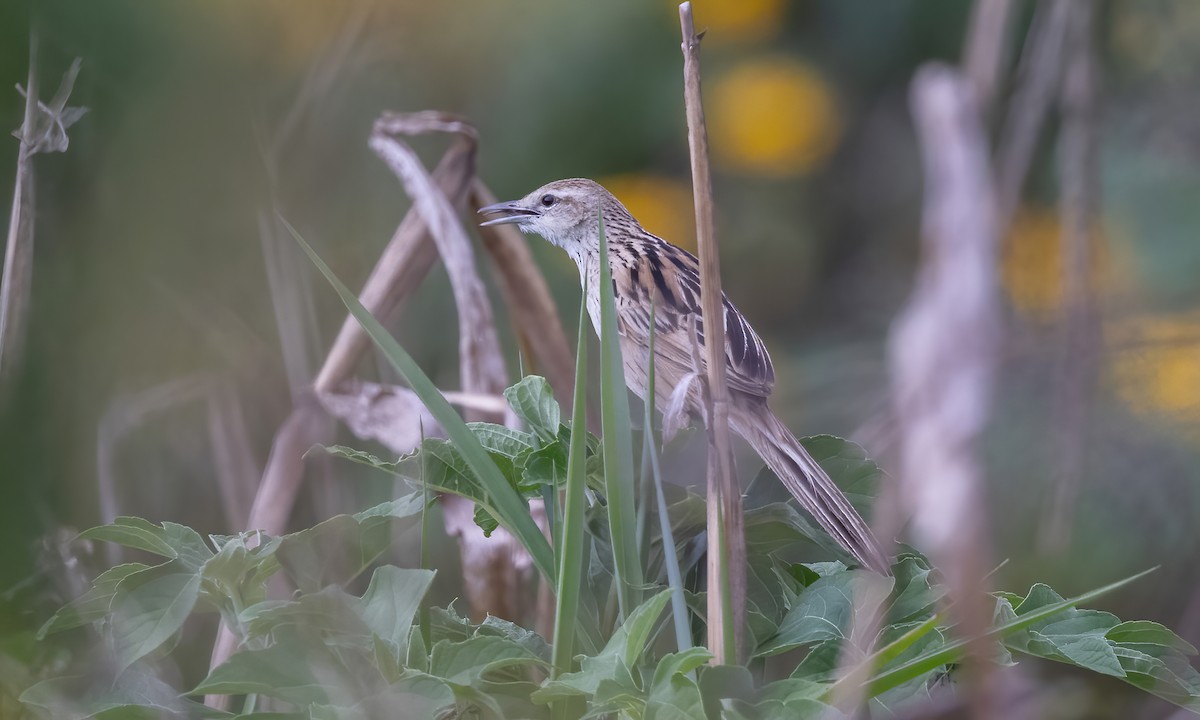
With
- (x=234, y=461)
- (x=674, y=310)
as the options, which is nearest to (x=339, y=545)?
(x=674, y=310)

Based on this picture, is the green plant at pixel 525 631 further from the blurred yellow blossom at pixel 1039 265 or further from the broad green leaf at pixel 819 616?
the blurred yellow blossom at pixel 1039 265

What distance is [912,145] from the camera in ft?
9.60

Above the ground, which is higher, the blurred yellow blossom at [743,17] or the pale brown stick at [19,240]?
the blurred yellow blossom at [743,17]

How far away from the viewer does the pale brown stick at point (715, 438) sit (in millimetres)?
839

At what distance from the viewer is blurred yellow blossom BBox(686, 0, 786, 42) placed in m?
2.83

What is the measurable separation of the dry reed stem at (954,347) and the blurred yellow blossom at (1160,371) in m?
1.79

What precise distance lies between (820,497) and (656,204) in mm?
1797

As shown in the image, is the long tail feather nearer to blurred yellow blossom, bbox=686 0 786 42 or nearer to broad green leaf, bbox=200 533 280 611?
broad green leaf, bbox=200 533 280 611

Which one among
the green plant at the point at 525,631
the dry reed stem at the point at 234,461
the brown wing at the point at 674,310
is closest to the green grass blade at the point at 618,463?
the green plant at the point at 525,631

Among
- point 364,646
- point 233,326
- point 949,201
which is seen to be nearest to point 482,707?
point 364,646

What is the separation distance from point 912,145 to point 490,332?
1664 millimetres

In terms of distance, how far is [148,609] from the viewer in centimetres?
86

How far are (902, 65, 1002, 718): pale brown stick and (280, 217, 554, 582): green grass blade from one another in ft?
1.55

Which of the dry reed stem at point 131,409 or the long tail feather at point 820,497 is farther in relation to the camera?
the dry reed stem at point 131,409
